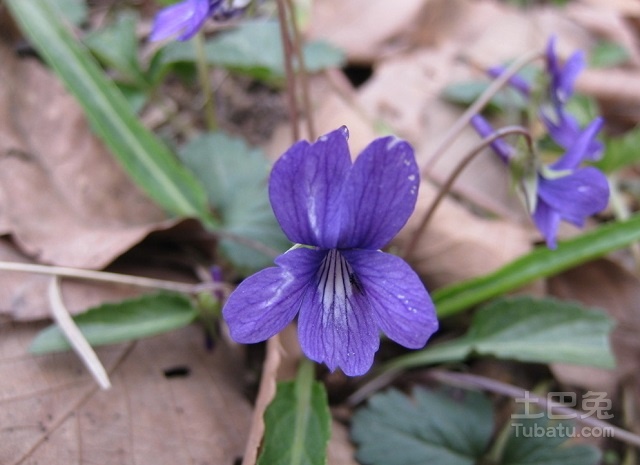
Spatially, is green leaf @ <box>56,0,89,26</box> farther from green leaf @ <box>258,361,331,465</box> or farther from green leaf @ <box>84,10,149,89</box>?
green leaf @ <box>258,361,331,465</box>

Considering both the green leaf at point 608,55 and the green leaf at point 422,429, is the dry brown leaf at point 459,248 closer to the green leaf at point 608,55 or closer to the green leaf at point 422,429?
the green leaf at point 422,429

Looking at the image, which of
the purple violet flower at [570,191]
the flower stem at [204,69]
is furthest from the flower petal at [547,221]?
the flower stem at [204,69]

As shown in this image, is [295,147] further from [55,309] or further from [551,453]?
[551,453]

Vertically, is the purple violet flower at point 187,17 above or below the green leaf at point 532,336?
above

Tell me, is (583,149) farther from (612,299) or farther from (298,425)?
(298,425)

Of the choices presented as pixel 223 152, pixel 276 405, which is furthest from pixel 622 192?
pixel 276 405

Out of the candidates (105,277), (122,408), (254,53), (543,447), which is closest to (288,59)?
(254,53)

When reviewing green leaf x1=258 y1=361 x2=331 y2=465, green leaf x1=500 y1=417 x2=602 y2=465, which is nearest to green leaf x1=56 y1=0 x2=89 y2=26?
green leaf x1=258 y1=361 x2=331 y2=465
